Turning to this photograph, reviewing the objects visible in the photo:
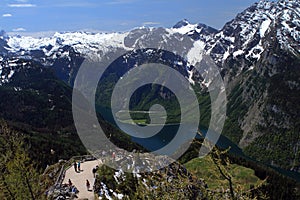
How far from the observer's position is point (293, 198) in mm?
90500

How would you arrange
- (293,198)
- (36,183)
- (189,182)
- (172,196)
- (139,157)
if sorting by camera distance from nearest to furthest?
(189,182) < (172,196) < (36,183) < (139,157) < (293,198)

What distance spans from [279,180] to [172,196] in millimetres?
98752

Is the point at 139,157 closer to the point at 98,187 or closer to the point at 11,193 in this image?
the point at 98,187

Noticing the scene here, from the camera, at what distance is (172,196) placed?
15.3m

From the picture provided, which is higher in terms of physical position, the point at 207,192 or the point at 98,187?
the point at 207,192

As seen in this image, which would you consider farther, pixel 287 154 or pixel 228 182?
pixel 287 154

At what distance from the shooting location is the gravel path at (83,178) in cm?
3625

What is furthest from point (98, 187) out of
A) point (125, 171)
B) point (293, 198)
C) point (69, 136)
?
point (69, 136)

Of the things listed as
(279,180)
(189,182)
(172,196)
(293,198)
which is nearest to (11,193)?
(172,196)

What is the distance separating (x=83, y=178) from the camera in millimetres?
42188

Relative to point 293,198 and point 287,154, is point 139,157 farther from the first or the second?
point 287,154

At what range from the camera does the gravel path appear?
36250 millimetres

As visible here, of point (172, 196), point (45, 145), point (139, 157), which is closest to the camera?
point (172, 196)

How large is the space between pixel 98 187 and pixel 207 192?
2317 centimetres
